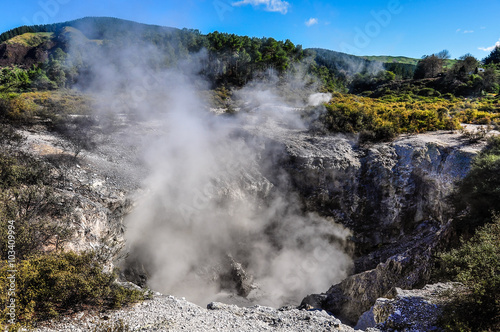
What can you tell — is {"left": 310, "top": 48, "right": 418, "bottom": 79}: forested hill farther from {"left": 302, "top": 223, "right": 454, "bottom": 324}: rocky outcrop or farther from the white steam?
{"left": 302, "top": 223, "right": 454, "bottom": 324}: rocky outcrop

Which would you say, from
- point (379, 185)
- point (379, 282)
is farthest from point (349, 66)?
point (379, 282)

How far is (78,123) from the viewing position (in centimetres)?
1184

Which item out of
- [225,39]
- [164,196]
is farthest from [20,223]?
[225,39]

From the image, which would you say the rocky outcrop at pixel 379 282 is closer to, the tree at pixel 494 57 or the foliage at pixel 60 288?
the foliage at pixel 60 288

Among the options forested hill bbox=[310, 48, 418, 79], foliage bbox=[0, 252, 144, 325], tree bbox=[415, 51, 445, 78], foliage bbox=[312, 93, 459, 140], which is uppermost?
forested hill bbox=[310, 48, 418, 79]

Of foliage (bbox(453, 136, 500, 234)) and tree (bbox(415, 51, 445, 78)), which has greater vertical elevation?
tree (bbox(415, 51, 445, 78))

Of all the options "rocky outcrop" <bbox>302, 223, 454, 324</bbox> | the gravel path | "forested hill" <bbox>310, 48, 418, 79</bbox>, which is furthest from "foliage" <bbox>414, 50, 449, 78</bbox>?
the gravel path

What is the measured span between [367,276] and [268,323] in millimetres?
5014

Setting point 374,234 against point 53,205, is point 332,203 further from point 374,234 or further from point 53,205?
point 53,205

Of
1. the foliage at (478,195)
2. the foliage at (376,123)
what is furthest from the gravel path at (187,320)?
the foliage at (376,123)

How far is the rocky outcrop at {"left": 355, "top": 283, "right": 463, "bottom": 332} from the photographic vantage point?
203 inches

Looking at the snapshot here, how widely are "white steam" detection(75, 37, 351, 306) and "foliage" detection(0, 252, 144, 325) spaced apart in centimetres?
348

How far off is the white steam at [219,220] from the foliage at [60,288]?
11.4 ft

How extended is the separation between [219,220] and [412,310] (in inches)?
267
